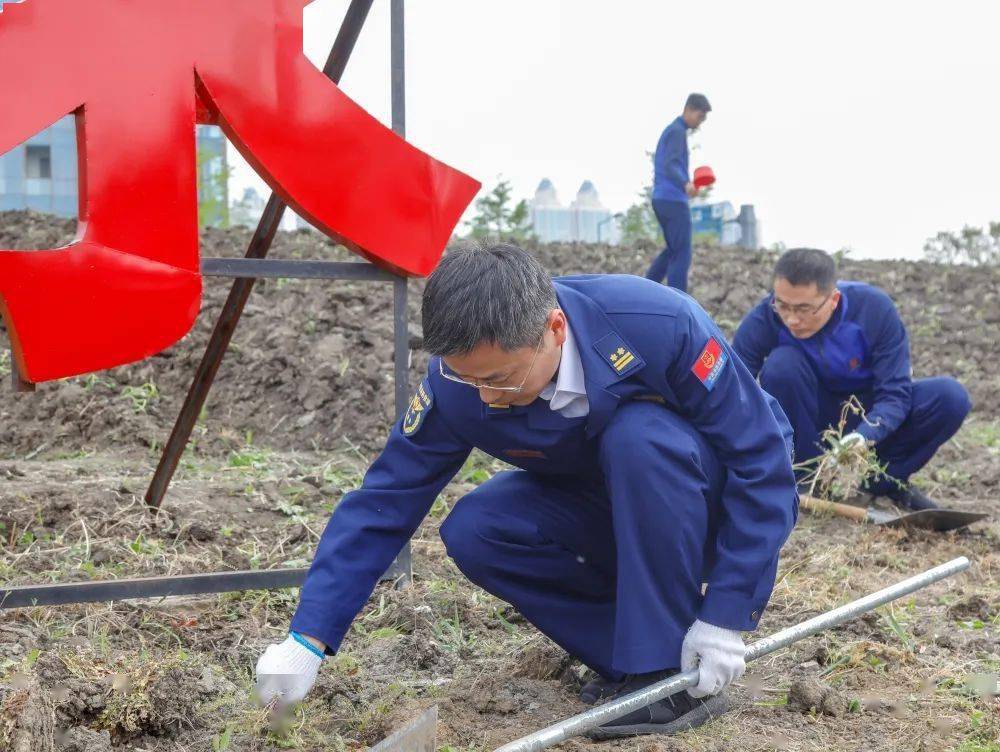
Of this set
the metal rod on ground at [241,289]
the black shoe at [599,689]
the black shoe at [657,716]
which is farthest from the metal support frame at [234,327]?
the black shoe at [657,716]

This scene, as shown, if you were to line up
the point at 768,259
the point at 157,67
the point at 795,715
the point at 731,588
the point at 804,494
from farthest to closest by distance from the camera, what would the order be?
1. the point at 768,259
2. the point at 804,494
3. the point at 157,67
4. the point at 795,715
5. the point at 731,588

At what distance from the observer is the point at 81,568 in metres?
3.21

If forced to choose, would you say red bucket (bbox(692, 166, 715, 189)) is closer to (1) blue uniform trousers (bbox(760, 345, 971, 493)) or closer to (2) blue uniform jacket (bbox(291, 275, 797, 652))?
(1) blue uniform trousers (bbox(760, 345, 971, 493))

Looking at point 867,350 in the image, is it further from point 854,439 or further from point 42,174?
point 42,174

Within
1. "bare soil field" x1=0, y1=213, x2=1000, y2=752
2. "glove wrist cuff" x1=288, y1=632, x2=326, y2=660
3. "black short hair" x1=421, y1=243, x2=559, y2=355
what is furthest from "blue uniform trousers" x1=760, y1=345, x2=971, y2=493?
"glove wrist cuff" x1=288, y1=632, x2=326, y2=660

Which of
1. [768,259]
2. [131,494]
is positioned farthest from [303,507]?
[768,259]

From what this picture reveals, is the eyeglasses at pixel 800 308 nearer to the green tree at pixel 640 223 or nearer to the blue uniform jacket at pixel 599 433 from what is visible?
the blue uniform jacket at pixel 599 433

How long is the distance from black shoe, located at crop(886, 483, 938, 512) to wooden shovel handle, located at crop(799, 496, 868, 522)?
0.38 metres

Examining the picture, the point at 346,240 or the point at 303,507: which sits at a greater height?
the point at 346,240

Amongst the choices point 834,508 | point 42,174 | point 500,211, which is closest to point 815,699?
point 834,508

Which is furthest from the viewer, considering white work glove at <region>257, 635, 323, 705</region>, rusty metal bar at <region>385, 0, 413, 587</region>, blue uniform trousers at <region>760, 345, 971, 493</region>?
blue uniform trousers at <region>760, 345, 971, 493</region>

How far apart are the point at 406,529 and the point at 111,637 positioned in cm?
102

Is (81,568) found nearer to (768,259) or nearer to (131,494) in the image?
(131,494)

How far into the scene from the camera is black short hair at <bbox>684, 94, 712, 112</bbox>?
7082mm
